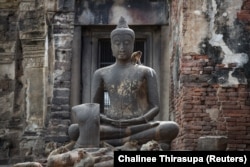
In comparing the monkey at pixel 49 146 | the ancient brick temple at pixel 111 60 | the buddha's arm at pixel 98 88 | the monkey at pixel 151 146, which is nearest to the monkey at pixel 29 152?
the ancient brick temple at pixel 111 60

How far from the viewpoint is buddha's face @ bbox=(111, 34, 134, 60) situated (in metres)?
8.10

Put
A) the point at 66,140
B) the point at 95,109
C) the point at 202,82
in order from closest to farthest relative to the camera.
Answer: the point at 95,109
the point at 202,82
the point at 66,140

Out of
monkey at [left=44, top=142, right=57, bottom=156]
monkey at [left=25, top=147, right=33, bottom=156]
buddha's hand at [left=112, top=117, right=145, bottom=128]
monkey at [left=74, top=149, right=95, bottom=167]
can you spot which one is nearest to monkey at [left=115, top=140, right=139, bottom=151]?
buddha's hand at [left=112, top=117, right=145, bottom=128]

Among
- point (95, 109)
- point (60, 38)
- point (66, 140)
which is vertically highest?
point (60, 38)

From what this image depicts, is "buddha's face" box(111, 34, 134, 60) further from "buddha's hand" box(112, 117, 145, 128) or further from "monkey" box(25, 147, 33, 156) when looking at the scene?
"monkey" box(25, 147, 33, 156)

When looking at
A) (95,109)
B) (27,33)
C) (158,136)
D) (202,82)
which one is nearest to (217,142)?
(158,136)

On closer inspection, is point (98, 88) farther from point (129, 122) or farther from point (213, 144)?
point (213, 144)

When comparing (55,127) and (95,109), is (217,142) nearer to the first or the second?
(95,109)

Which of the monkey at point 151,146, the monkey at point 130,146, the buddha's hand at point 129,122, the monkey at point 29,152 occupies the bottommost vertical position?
the monkey at point 29,152

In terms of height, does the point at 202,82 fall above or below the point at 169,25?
below

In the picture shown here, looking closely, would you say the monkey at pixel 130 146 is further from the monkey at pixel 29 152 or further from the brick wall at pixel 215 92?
the monkey at pixel 29 152

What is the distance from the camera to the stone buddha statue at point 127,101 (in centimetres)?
761

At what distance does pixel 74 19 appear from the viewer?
1170 centimetres

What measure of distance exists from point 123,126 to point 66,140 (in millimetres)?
3622
